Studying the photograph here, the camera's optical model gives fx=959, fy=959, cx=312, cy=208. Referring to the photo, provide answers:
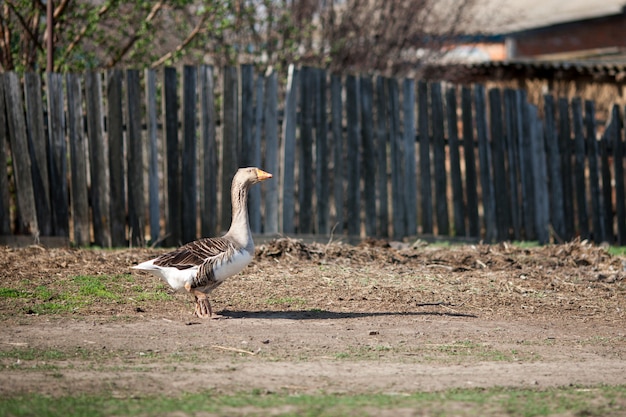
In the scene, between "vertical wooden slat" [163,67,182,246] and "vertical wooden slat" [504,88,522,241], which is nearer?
"vertical wooden slat" [163,67,182,246]

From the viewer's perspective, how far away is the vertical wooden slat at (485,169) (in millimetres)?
14219

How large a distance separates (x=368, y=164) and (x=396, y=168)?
414mm

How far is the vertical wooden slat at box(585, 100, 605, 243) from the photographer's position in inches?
613

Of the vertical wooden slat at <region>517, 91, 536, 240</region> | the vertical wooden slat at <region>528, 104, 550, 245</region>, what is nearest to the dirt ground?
the vertical wooden slat at <region>517, 91, 536, 240</region>

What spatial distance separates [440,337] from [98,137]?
5.88 m

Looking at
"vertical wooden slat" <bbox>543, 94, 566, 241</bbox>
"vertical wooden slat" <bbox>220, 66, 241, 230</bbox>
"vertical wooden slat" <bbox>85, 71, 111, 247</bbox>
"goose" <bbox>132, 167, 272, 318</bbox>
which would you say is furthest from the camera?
"vertical wooden slat" <bbox>543, 94, 566, 241</bbox>

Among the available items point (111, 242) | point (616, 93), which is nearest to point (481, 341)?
point (111, 242)

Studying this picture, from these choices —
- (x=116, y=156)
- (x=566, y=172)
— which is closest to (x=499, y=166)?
(x=566, y=172)

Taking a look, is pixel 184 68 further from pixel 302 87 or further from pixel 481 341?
pixel 481 341

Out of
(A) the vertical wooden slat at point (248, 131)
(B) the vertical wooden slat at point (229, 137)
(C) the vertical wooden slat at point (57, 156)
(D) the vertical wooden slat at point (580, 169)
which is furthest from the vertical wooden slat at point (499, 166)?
(C) the vertical wooden slat at point (57, 156)

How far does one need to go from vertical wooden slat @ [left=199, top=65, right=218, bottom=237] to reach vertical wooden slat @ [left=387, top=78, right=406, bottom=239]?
8.63 ft

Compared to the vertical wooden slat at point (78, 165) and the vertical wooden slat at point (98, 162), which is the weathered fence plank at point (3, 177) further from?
the vertical wooden slat at point (98, 162)

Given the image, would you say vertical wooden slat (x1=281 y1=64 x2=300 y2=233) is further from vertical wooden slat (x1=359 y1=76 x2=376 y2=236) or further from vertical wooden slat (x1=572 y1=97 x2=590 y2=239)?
vertical wooden slat (x1=572 y1=97 x2=590 y2=239)

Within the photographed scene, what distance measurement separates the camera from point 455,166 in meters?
13.9
